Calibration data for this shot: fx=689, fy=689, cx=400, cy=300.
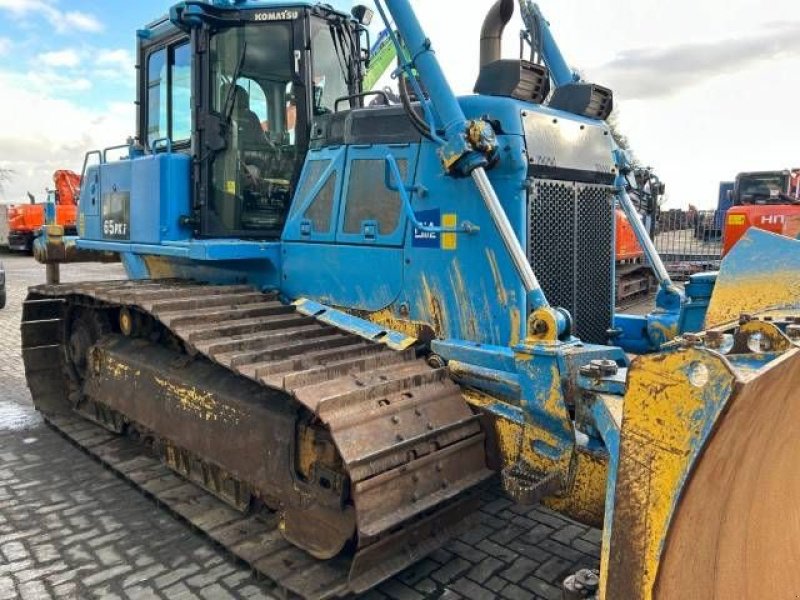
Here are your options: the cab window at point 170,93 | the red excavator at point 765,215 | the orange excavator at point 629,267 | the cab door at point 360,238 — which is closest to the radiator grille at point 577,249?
the cab door at point 360,238

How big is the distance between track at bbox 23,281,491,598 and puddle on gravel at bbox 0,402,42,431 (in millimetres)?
1392

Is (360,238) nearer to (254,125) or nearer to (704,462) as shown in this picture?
(254,125)

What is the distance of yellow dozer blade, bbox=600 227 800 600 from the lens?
207 centimetres

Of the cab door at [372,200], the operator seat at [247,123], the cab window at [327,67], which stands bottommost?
the cab door at [372,200]

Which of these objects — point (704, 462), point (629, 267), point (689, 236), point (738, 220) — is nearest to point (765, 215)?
point (738, 220)

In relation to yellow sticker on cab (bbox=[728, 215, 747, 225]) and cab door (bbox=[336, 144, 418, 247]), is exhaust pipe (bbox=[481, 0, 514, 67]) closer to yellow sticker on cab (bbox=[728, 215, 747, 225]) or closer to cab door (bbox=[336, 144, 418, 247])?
cab door (bbox=[336, 144, 418, 247])

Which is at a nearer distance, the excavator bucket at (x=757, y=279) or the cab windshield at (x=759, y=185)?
the excavator bucket at (x=757, y=279)

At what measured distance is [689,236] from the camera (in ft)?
69.4

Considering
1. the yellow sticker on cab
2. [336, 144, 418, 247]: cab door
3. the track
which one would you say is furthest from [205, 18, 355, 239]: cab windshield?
the yellow sticker on cab

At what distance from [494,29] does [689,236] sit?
19.0 metres

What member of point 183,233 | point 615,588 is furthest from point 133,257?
point 615,588

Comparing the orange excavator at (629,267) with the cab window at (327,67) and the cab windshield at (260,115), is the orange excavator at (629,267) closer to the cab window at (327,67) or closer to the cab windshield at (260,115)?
the cab window at (327,67)

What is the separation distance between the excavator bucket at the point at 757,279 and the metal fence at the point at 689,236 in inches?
539

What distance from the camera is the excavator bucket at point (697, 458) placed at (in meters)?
2.06
